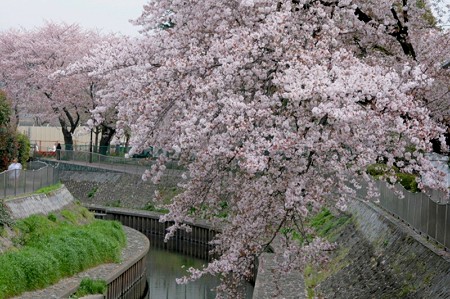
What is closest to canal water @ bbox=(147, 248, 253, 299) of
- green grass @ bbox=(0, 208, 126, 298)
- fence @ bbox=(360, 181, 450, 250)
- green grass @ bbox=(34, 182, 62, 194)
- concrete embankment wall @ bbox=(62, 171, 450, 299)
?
green grass @ bbox=(0, 208, 126, 298)

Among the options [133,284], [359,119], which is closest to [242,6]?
[359,119]

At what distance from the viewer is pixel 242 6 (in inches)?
408

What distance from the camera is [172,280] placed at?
28.7 metres

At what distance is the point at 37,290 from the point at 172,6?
967 centimetres

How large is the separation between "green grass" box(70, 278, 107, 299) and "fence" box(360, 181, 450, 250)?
7614 millimetres

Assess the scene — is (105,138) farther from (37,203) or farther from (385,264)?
(385,264)

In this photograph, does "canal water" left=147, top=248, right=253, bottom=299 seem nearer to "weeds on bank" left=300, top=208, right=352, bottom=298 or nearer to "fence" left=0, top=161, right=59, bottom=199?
"weeds on bank" left=300, top=208, right=352, bottom=298

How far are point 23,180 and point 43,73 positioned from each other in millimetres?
27640

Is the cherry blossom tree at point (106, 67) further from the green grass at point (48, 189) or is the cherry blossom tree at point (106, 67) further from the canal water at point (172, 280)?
the green grass at point (48, 189)

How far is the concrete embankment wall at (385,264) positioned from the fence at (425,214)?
0.62 ft

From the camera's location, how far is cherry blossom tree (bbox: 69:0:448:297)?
8.74m

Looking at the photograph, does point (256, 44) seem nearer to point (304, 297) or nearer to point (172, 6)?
point (172, 6)

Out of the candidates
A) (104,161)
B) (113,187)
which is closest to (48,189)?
(113,187)

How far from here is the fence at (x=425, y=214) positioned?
13.2 meters
